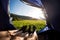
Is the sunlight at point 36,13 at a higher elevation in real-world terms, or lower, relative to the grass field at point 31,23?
higher

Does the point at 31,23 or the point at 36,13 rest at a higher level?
the point at 36,13

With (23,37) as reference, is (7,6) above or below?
above

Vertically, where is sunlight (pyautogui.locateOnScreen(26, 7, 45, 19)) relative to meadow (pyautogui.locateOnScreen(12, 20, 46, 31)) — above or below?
above

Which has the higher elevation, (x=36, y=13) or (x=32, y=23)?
(x=36, y=13)

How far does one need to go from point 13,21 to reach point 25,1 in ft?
0.98

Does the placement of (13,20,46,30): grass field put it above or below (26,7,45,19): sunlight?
below

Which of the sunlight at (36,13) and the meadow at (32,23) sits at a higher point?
the sunlight at (36,13)

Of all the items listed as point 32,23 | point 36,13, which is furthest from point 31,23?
point 36,13

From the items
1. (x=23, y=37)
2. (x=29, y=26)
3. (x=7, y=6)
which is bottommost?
(x=23, y=37)

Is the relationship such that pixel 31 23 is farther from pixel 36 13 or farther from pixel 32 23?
pixel 36 13

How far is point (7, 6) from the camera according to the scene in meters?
2.24

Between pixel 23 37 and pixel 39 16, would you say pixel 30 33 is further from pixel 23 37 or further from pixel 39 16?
pixel 39 16

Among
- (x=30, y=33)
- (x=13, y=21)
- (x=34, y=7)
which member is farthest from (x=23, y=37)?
(x=34, y=7)

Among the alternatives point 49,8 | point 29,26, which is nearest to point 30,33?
point 29,26
